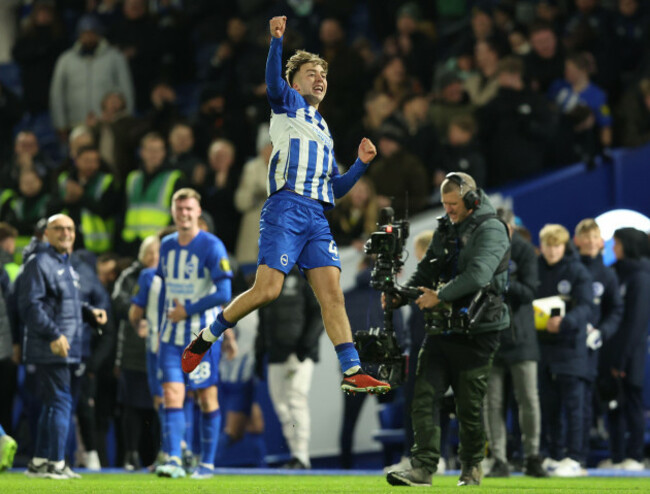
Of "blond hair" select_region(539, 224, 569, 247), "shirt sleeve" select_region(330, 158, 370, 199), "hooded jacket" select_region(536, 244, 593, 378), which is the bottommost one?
"hooded jacket" select_region(536, 244, 593, 378)

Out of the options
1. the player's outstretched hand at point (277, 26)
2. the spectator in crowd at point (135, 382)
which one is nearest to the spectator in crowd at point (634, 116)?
the spectator in crowd at point (135, 382)

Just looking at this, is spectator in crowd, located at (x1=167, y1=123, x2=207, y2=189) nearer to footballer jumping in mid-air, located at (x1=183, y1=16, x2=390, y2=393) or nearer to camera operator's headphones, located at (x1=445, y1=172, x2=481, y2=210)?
camera operator's headphones, located at (x1=445, y1=172, x2=481, y2=210)

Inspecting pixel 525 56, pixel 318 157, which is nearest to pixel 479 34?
pixel 525 56

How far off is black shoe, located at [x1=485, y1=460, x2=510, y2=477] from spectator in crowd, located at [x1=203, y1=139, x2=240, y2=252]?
5244 millimetres

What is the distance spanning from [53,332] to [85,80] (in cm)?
871

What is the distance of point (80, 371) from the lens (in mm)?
11492

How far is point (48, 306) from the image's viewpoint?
1034cm

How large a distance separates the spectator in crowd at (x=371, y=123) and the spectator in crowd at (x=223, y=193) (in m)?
1.32

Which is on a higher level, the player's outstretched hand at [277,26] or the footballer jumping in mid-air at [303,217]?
the player's outstretched hand at [277,26]

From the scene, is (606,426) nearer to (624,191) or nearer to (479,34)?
(624,191)

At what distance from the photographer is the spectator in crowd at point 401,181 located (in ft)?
44.9

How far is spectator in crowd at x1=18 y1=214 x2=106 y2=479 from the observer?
33.2ft

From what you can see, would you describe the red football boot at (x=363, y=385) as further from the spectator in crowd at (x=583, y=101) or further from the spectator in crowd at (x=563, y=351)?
the spectator in crowd at (x=583, y=101)

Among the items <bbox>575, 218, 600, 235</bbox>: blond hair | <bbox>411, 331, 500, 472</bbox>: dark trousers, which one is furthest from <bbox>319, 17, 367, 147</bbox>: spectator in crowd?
<bbox>411, 331, 500, 472</bbox>: dark trousers
